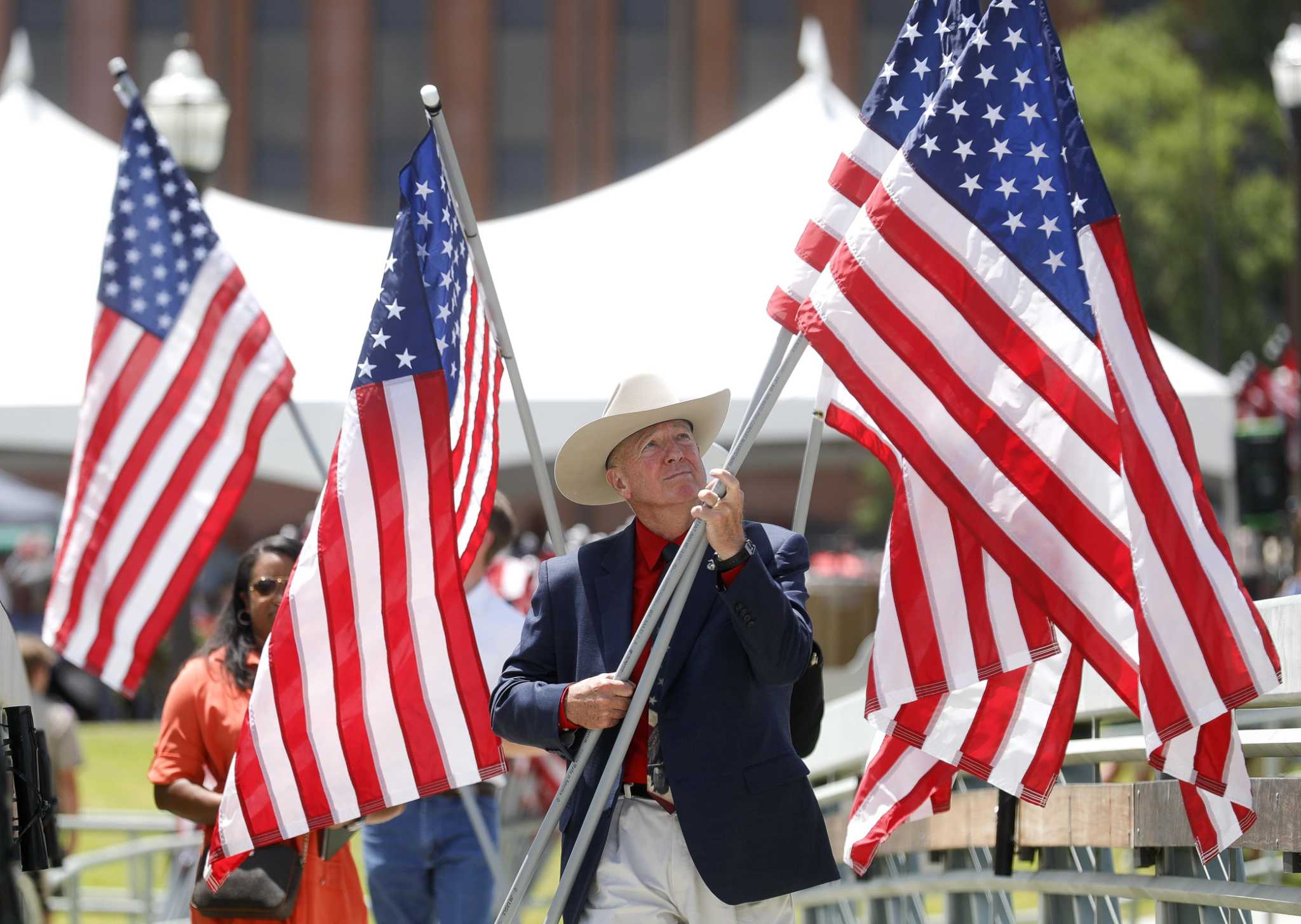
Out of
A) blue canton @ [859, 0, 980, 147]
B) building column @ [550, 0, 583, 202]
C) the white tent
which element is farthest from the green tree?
blue canton @ [859, 0, 980, 147]

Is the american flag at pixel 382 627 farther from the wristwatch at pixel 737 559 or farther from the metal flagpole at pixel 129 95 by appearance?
the metal flagpole at pixel 129 95

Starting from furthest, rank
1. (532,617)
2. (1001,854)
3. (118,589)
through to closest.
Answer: (118,589) < (1001,854) < (532,617)

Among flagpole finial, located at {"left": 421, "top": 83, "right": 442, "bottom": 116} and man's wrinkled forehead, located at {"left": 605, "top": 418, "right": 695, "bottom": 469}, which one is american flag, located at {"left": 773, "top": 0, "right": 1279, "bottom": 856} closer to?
man's wrinkled forehead, located at {"left": 605, "top": 418, "right": 695, "bottom": 469}

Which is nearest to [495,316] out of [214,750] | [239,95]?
[214,750]

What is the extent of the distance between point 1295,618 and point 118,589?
4607 millimetres

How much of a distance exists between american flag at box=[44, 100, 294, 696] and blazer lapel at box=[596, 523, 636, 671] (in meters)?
3.14

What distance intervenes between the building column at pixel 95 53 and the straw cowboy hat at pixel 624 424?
158 ft

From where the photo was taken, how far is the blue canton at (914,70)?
5.23 metres

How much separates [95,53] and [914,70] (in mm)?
48971

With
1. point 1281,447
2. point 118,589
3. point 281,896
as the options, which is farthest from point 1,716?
point 1281,447

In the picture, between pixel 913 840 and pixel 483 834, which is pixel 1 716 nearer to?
pixel 483 834

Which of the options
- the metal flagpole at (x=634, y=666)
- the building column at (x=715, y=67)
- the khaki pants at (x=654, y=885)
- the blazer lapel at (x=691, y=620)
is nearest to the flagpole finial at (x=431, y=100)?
the metal flagpole at (x=634, y=666)

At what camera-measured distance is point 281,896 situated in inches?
203

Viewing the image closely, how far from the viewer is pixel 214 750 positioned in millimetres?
5422
